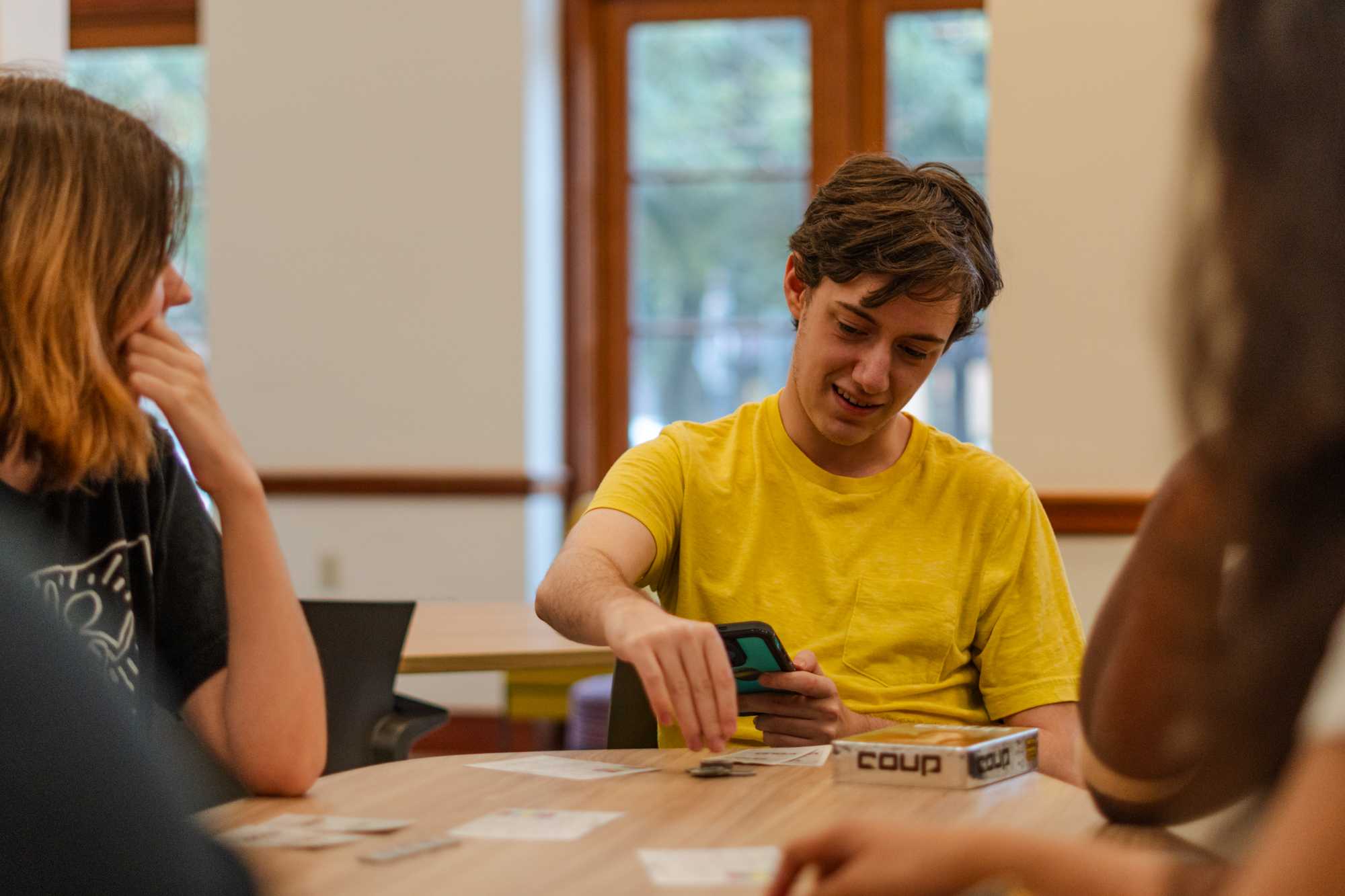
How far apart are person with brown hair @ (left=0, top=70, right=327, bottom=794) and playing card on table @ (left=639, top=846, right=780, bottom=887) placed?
427mm

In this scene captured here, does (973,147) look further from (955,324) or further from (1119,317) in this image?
(955,324)

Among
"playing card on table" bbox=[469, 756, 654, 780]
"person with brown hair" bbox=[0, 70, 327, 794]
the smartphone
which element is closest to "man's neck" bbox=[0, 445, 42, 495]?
"person with brown hair" bbox=[0, 70, 327, 794]

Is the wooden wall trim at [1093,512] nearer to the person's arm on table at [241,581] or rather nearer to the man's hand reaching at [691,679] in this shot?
the man's hand reaching at [691,679]

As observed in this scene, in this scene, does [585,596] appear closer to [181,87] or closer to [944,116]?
[944,116]

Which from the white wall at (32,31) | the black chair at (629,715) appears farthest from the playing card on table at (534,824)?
the white wall at (32,31)

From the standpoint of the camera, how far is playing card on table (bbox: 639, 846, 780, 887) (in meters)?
1.02

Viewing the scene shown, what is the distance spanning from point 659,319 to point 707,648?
420cm

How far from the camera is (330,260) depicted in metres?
5.16

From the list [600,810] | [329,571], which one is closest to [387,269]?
[329,571]

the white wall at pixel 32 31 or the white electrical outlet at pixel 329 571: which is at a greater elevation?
the white wall at pixel 32 31

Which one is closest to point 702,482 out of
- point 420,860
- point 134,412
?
point 134,412

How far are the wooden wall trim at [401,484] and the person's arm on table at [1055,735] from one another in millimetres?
3423

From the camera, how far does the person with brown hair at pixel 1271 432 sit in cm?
61

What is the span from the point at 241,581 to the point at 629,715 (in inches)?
25.6
